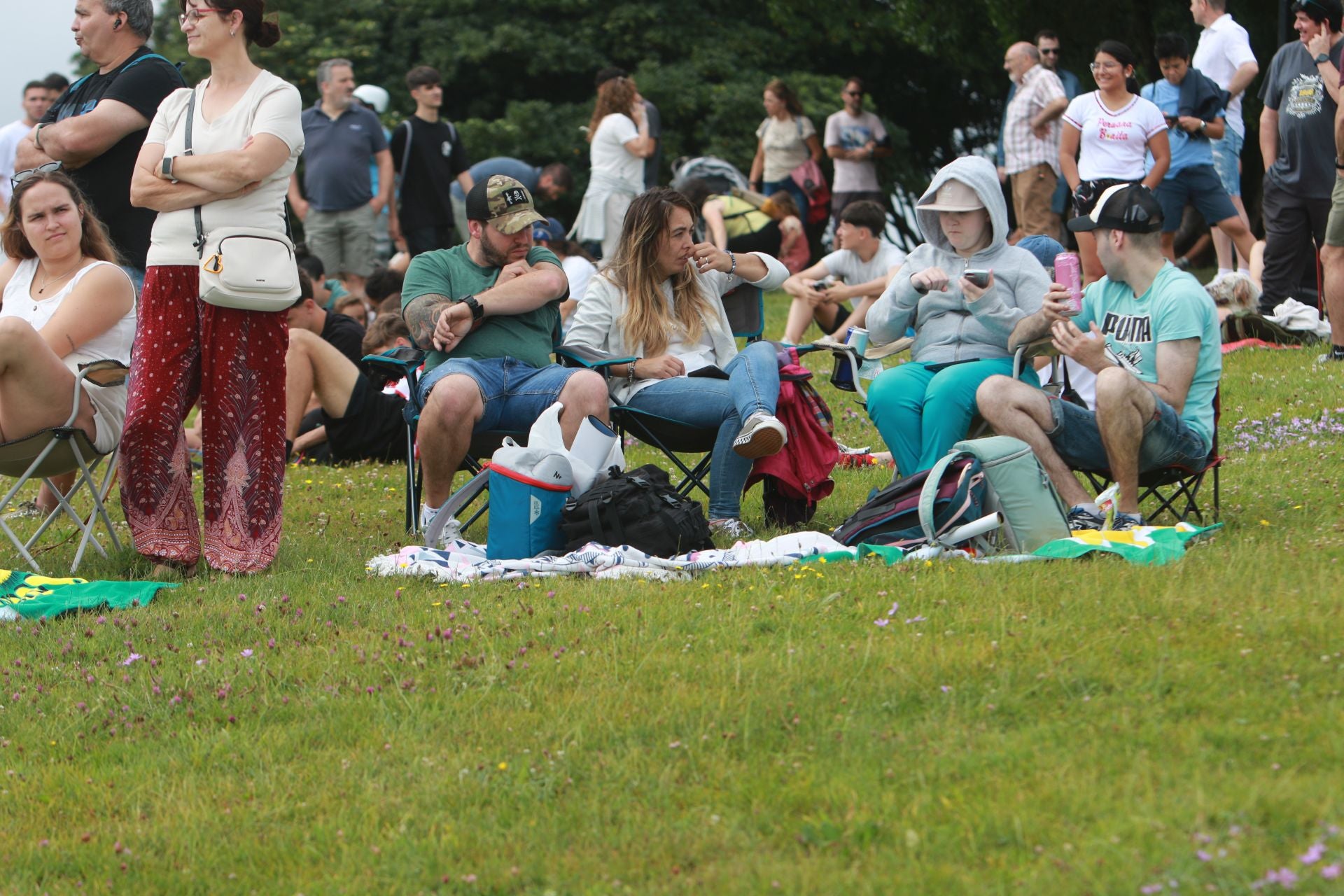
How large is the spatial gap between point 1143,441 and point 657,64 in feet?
50.8

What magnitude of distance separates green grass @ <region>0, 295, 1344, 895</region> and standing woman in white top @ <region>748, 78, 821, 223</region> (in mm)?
10186

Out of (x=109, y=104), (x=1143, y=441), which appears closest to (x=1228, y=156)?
(x=1143, y=441)

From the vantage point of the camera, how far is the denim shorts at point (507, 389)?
5988mm

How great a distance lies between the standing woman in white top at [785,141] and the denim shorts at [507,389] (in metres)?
9.07

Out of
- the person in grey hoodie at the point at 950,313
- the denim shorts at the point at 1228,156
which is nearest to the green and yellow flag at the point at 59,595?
the person in grey hoodie at the point at 950,313

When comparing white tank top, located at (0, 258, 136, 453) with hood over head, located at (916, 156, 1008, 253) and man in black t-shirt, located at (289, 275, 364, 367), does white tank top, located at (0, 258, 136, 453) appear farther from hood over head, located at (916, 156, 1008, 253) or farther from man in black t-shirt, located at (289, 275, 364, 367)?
hood over head, located at (916, 156, 1008, 253)

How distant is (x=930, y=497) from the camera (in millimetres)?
5047

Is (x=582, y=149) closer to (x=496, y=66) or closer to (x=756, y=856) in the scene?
(x=496, y=66)

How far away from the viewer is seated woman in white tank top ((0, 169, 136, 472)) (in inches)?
222

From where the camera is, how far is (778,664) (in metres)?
3.91

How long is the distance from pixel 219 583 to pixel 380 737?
73.1 inches

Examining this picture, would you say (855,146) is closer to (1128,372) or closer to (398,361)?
(398,361)

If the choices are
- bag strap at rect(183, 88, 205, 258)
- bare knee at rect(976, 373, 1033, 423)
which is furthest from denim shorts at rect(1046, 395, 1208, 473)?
bag strap at rect(183, 88, 205, 258)

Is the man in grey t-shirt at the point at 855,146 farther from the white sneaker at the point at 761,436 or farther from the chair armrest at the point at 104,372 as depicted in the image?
the chair armrest at the point at 104,372
